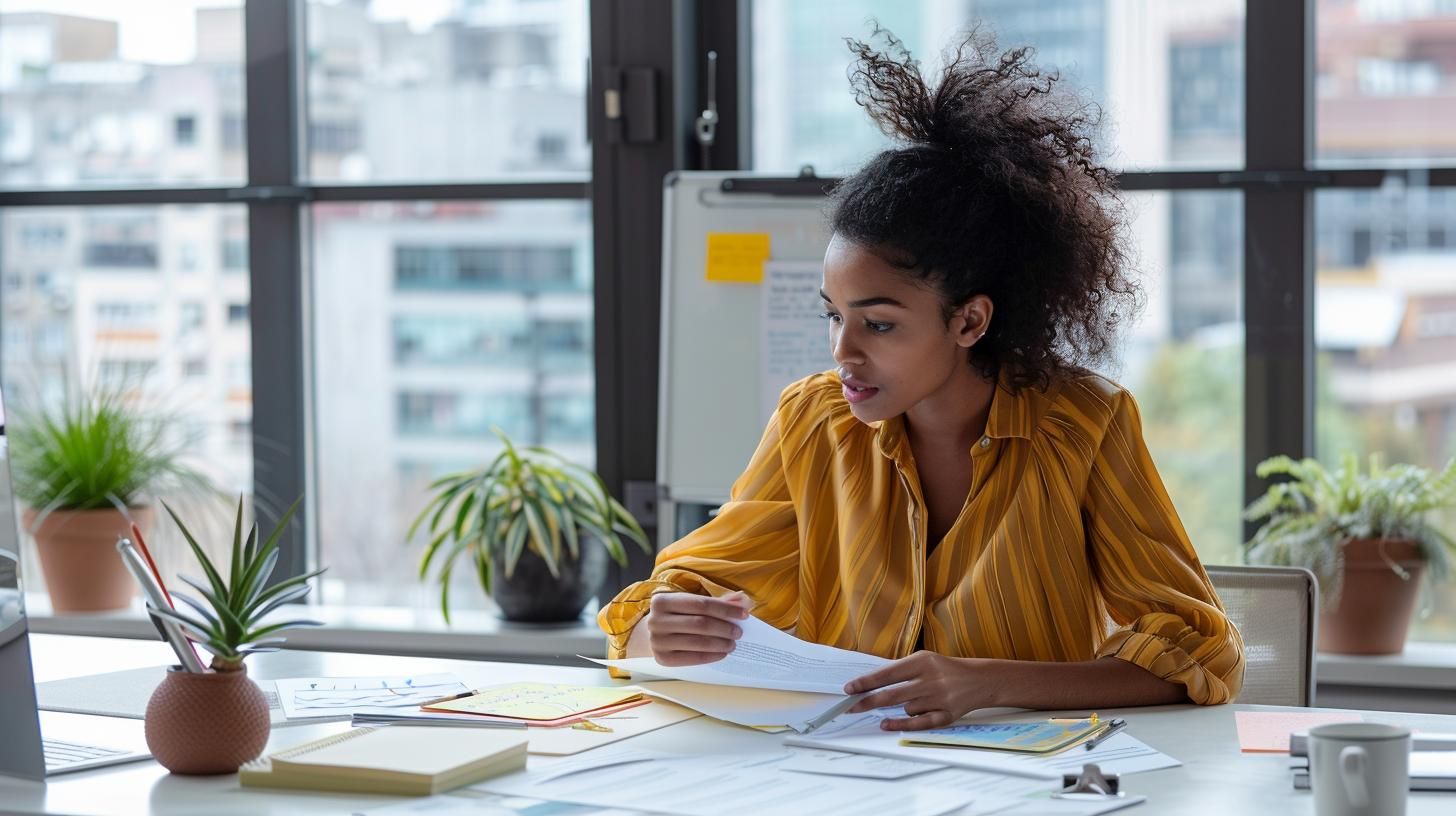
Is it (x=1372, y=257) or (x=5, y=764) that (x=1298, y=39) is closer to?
(x=1372, y=257)

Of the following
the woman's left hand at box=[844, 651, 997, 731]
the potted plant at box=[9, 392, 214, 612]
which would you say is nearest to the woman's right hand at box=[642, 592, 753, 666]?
the woman's left hand at box=[844, 651, 997, 731]

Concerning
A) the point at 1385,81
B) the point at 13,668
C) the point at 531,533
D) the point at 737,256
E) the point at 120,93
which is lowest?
the point at 531,533

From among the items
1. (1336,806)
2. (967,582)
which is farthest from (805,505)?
(1336,806)

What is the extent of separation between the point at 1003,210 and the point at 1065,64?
1.38m

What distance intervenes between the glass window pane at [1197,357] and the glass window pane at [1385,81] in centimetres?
24

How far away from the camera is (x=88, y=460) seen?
3.36 m

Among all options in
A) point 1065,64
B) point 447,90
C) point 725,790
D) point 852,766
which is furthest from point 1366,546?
point 447,90

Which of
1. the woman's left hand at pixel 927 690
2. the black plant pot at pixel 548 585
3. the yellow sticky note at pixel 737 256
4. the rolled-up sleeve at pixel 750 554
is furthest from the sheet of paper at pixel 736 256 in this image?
the woman's left hand at pixel 927 690

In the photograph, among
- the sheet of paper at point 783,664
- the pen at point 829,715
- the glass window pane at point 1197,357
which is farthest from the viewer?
the glass window pane at point 1197,357

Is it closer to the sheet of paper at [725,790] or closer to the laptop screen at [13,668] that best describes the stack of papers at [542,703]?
the sheet of paper at [725,790]

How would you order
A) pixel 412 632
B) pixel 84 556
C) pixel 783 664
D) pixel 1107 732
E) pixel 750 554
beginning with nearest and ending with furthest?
pixel 1107 732
pixel 783 664
pixel 750 554
pixel 412 632
pixel 84 556

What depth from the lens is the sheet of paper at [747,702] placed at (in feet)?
5.22

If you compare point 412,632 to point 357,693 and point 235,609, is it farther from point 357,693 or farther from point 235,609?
point 235,609

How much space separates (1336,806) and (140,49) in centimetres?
326
